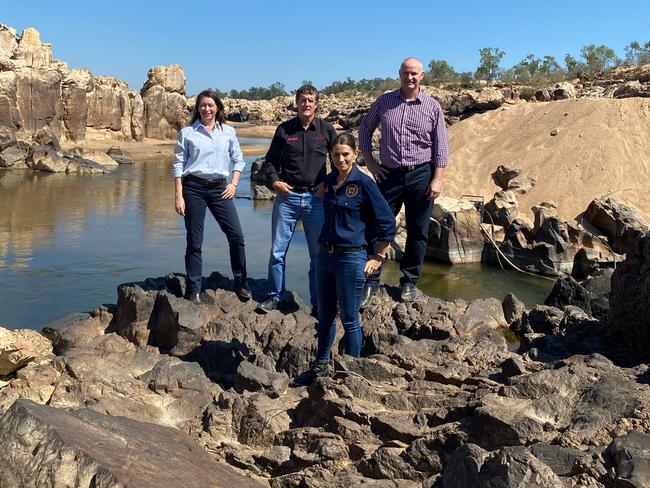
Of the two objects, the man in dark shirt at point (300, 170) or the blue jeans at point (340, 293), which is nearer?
the blue jeans at point (340, 293)

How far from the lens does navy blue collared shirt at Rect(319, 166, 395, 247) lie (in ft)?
14.8

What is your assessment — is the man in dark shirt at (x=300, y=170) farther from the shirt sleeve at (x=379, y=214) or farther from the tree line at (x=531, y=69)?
the tree line at (x=531, y=69)

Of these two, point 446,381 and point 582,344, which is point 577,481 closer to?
point 446,381

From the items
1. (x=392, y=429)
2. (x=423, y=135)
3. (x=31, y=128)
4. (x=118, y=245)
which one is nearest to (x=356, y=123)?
(x=31, y=128)

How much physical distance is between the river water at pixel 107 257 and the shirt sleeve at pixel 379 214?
4362 millimetres

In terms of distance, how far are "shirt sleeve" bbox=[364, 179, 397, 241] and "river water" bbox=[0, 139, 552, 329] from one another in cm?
436

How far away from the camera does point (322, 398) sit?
4312 millimetres

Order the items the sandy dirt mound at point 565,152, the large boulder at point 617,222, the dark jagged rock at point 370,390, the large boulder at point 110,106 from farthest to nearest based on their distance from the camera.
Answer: the large boulder at point 110,106, the sandy dirt mound at point 565,152, the large boulder at point 617,222, the dark jagged rock at point 370,390

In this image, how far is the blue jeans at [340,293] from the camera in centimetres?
454

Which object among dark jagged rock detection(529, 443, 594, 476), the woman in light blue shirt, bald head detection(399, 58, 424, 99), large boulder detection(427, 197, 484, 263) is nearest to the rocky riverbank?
dark jagged rock detection(529, 443, 594, 476)

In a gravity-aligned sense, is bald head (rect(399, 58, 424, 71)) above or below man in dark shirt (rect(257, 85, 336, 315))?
above

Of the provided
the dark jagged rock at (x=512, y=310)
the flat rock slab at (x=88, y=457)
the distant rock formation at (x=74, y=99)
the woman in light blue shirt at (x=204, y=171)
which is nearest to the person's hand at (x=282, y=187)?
the woman in light blue shirt at (x=204, y=171)

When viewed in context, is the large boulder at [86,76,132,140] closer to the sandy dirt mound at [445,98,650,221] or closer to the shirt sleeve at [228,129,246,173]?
the sandy dirt mound at [445,98,650,221]

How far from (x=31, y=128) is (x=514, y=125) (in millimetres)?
18855
